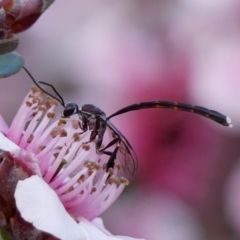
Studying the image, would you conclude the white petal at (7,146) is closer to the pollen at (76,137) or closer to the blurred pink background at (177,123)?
the pollen at (76,137)

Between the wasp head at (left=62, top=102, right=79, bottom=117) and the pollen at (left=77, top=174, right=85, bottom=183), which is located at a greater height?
the wasp head at (left=62, top=102, right=79, bottom=117)

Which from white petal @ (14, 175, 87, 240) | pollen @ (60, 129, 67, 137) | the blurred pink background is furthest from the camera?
the blurred pink background

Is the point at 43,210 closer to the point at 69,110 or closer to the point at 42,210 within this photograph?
the point at 42,210

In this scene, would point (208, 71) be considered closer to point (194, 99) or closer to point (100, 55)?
point (194, 99)

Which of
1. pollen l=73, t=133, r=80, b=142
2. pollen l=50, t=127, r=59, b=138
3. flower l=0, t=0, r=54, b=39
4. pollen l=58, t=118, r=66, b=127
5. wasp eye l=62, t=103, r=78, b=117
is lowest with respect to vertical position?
pollen l=50, t=127, r=59, b=138

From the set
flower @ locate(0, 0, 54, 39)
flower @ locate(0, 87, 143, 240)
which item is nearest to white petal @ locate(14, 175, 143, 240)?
flower @ locate(0, 87, 143, 240)

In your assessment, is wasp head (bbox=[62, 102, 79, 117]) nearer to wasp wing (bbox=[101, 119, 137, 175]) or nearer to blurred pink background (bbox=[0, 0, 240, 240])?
wasp wing (bbox=[101, 119, 137, 175])
